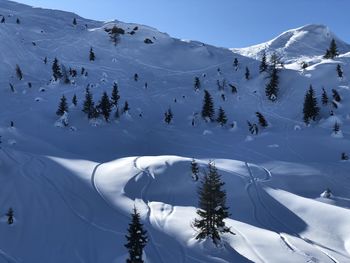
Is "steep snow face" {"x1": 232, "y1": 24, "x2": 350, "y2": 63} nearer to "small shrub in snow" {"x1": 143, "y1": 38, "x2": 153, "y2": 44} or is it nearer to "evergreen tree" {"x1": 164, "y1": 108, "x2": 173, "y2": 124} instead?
"small shrub in snow" {"x1": 143, "y1": 38, "x2": 153, "y2": 44}

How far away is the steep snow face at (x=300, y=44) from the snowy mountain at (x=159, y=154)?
38.3 feet

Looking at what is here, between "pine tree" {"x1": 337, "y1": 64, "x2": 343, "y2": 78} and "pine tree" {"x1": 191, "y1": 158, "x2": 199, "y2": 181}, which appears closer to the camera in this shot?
"pine tree" {"x1": 191, "y1": 158, "x2": 199, "y2": 181}

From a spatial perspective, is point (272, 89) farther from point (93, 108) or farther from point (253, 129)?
point (93, 108)

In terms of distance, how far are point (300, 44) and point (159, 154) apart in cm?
9598

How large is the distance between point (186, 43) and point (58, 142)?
6947 cm

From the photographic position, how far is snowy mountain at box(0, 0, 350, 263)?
29.6 m

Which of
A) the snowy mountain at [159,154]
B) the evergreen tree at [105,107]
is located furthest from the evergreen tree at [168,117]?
the evergreen tree at [105,107]

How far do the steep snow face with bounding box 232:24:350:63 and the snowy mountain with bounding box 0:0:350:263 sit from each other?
1167 cm

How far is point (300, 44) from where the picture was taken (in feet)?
447

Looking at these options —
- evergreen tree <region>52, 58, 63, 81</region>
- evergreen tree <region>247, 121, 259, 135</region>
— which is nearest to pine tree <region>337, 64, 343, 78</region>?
evergreen tree <region>247, 121, 259, 135</region>

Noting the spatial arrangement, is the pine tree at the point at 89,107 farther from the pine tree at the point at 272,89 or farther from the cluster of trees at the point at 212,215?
the cluster of trees at the point at 212,215

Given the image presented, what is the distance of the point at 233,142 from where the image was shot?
60344 millimetres

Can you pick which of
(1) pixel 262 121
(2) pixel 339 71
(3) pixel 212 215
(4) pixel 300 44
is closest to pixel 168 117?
(1) pixel 262 121

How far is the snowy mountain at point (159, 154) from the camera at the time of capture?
2959 cm
